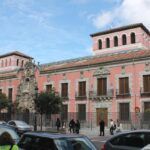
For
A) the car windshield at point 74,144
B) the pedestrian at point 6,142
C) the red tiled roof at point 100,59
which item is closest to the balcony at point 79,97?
the red tiled roof at point 100,59

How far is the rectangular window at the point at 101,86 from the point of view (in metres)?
40.9

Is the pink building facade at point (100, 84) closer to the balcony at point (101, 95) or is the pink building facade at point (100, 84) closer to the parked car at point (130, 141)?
the balcony at point (101, 95)

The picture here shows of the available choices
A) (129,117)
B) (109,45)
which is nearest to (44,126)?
(129,117)

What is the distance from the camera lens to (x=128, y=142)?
33.4 ft

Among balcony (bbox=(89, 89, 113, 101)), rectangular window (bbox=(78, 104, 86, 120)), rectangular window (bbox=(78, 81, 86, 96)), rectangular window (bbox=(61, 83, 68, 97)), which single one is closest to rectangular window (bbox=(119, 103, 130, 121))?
balcony (bbox=(89, 89, 113, 101))

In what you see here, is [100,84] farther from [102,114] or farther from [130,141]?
[130,141]

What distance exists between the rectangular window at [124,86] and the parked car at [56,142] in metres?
30.3

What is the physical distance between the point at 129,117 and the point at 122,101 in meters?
2.00

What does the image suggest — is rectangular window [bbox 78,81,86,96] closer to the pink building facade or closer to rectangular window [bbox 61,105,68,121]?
the pink building facade

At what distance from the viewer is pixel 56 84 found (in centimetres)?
4581

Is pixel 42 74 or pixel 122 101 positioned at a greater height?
pixel 42 74

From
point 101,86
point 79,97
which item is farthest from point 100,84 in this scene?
point 79,97

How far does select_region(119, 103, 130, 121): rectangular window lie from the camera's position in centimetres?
3828

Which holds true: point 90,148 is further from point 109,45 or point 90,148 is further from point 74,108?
point 109,45
